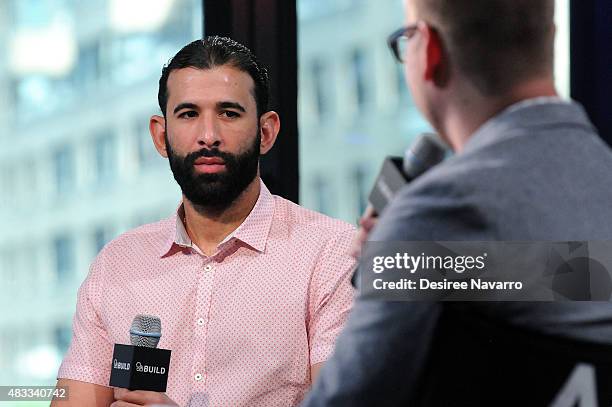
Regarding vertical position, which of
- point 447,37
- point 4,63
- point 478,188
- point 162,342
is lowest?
point 162,342

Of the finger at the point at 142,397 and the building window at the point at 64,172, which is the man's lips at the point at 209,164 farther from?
the building window at the point at 64,172

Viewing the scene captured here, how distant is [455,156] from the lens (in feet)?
3.46

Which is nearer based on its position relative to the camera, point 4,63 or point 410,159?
point 410,159

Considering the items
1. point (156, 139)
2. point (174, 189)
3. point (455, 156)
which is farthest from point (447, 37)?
point (174, 189)

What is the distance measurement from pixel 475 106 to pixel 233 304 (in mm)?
1379

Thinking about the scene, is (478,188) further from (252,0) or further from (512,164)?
(252,0)

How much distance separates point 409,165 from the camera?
119 centimetres

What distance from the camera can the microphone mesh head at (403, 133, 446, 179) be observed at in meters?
1.18

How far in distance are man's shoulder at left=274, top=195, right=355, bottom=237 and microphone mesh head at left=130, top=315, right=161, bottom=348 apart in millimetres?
589

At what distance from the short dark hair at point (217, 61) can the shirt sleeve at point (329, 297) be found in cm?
41

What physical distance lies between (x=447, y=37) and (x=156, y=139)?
1632 mm

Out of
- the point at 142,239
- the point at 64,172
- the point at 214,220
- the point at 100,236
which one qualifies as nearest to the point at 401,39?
the point at 214,220

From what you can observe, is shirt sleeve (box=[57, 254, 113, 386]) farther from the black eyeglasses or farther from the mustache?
the black eyeglasses

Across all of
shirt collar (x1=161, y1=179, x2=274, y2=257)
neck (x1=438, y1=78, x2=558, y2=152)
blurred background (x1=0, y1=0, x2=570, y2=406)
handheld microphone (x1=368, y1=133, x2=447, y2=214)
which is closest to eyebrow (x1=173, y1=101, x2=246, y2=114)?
shirt collar (x1=161, y1=179, x2=274, y2=257)
